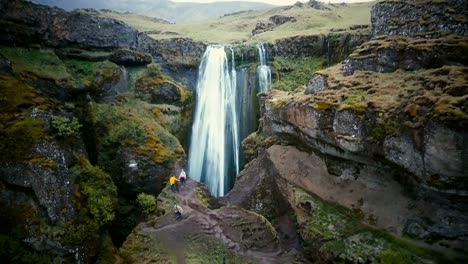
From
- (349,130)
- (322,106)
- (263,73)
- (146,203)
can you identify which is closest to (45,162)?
(146,203)

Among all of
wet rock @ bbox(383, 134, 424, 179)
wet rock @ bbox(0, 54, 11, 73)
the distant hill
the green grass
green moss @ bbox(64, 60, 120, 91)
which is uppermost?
the distant hill

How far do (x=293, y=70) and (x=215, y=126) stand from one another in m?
10.6

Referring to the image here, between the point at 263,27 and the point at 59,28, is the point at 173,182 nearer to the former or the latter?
the point at 59,28

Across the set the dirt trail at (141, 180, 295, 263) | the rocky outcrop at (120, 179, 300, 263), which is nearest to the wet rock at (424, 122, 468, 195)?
the rocky outcrop at (120, 179, 300, 263)

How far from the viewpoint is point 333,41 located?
31297 millimetres

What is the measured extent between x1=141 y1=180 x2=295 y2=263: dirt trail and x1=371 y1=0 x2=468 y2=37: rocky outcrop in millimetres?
14218

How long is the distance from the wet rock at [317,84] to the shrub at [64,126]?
13327mm

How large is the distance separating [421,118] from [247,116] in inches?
697

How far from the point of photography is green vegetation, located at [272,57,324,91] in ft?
99.4

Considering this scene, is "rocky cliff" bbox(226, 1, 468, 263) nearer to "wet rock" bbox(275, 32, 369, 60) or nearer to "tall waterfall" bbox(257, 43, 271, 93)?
"tall waterfall" bbox(257, 43, 271, 93)

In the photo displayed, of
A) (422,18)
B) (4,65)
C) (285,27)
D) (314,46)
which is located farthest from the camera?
(285,27)

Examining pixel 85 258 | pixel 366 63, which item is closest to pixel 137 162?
pixel 85 258

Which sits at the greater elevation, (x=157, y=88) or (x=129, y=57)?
(x=129, y=57)

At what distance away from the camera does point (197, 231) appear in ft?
57.4
